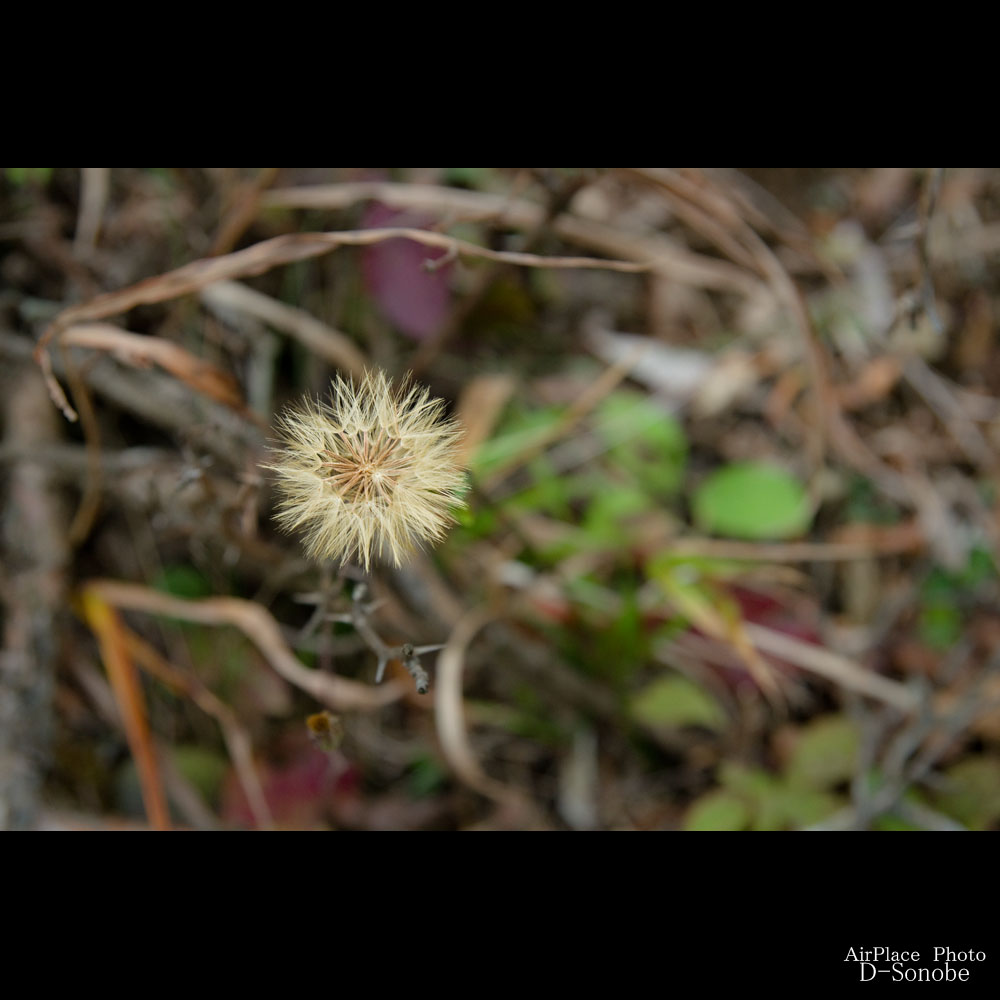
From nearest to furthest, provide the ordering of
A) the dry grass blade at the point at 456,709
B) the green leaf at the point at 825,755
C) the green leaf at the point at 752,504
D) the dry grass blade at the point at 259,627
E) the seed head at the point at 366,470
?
the seed head at the point at 366,470
the dry grass blade at the point at 259,627
the dry grass blade at the point at 456,709
the green leaf at the point at 825,755
the green leaf at the point at 752,504

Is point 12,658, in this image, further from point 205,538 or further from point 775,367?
point 775,367

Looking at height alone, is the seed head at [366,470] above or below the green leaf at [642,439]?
below

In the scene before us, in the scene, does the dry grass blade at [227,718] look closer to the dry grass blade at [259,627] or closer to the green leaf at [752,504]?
the dry grass blade at [259,627]

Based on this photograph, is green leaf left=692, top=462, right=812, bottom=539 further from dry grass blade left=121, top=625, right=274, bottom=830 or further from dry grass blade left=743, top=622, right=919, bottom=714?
dry grass blade left=121, top=625, right=274, bottom=830

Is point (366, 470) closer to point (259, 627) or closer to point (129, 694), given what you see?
point (259, 627)

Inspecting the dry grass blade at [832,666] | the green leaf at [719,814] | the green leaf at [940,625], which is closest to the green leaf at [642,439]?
the dry grass blade at [832,666]

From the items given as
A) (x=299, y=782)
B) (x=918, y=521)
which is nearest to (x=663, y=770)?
(x=299, y=782)

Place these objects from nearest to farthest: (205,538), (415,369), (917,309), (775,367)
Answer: (917,309) < (205,538) < (415,369) < (775,367)
